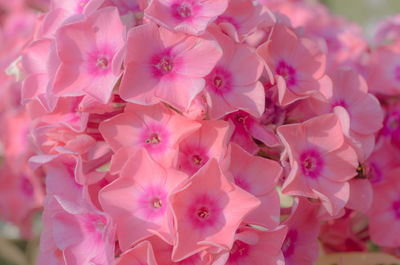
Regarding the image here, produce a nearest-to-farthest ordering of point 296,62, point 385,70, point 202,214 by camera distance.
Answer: point 202,214 → point 296,62 → point 385,70

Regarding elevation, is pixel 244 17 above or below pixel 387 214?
above

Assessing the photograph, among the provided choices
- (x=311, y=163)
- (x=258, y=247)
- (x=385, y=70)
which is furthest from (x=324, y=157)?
(x=385, y=70)

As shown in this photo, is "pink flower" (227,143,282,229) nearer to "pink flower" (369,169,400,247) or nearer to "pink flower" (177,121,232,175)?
"pink flower" (177,121,232,175)

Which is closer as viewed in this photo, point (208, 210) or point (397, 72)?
point (208, 210)

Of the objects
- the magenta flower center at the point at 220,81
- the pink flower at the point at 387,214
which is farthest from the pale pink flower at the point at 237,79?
the pink flower at the point at 387,214

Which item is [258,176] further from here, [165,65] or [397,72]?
[397,72]

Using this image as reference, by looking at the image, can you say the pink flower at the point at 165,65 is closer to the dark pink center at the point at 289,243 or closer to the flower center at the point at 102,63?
the flower center at the point at 102,63

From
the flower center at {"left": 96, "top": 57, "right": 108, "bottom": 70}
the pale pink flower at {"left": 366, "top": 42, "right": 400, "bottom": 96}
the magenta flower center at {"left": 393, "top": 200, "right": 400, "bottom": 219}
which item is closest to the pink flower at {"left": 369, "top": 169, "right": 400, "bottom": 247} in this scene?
the magenta flower center at {"left": 393, "top": 200, "right": 400, "bottom": 219}
